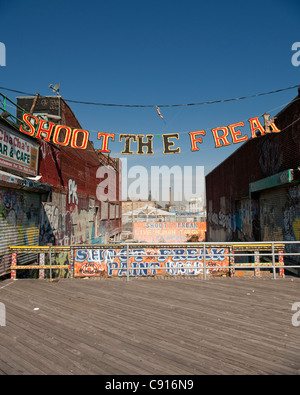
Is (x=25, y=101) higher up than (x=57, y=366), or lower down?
higher up

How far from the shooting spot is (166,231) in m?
38.8

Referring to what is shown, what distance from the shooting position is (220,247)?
8.67 m

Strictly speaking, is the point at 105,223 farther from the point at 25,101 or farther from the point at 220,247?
the point at 220,247

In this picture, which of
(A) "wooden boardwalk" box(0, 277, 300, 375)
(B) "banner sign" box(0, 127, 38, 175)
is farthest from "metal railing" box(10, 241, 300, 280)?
(B) "banner sign" box(0, 127, 38, 175)

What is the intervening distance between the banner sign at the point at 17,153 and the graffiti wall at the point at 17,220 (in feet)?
3.10

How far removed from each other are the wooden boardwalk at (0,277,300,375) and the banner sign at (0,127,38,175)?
4167 mm

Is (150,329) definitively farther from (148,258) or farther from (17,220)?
(17,220)

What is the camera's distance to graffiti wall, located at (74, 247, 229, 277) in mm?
8656

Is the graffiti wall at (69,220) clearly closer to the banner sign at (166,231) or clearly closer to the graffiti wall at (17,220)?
the graffiti wall at (17,220)

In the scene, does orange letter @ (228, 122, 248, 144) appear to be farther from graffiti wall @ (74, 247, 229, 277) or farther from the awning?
the awning

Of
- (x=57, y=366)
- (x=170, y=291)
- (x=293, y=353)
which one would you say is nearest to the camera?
(x=57, y=366)
